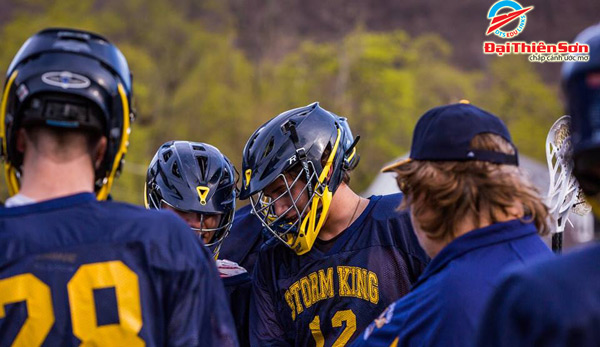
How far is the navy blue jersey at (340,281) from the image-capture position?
3480 millimetres

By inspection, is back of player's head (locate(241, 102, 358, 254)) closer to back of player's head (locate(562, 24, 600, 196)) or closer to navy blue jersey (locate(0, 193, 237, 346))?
navy blue jersey (locate(0, 193, 237, 346))

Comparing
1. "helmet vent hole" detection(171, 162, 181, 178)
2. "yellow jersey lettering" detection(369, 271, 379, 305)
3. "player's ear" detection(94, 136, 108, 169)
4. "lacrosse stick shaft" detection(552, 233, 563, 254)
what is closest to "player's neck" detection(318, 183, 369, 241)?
"yellow jersey lettering" detection(369, 271, 379, 305)

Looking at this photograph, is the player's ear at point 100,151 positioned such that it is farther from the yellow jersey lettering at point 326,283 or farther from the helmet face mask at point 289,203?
the yellow jersey lettering at point 326,283

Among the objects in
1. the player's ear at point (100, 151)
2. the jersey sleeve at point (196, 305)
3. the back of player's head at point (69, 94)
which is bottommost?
the jersey sleeve at point (196, 305)

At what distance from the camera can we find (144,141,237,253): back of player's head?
3.86 m

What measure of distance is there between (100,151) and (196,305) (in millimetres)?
546

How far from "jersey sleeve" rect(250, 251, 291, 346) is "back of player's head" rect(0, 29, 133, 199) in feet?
4.94

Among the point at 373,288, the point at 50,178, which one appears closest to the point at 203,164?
the point at 373,288

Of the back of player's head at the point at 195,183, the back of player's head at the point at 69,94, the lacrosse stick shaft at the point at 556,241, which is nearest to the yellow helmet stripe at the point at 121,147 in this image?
the back of player's head at the point at 69,94

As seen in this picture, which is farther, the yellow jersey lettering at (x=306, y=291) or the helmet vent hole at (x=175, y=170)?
the helmet vent hole at (x=175, y=170)

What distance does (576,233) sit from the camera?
18.0 m

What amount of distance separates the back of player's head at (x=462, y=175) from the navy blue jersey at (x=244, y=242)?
1.96 meters

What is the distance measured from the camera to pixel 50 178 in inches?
86.0

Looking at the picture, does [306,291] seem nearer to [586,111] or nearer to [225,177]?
[225,177]
